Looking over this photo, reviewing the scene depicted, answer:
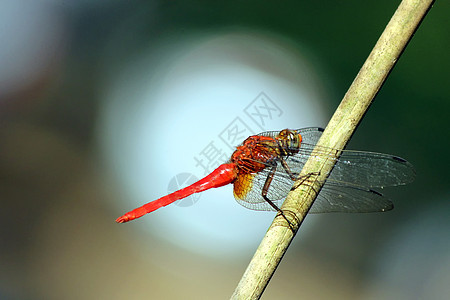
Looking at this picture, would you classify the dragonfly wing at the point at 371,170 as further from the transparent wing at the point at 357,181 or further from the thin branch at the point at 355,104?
the thin branch at the point at 355,104

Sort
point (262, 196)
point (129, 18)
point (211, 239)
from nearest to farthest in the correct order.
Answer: point (262, 196)
point (211, 239)
point (129, 18)

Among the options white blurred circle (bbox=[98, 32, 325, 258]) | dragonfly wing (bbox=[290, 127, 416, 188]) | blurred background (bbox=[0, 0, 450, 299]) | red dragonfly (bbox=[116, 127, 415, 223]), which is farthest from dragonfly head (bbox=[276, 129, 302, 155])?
white blurred circle (bbox=[98, 32, 325, 258])

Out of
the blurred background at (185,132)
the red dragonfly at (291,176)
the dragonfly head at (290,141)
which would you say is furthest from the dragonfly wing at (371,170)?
the blurred background at (185,132)

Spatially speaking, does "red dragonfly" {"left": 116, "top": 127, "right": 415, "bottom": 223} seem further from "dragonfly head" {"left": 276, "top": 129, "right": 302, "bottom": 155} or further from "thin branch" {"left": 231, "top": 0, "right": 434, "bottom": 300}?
"thin branch" {"left": 231, "top": 0, "right": 434, "bottom": 300}

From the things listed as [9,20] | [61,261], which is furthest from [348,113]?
[9,20]

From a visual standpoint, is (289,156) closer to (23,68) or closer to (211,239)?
(211,239)

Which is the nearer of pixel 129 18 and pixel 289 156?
pixel 289 156
